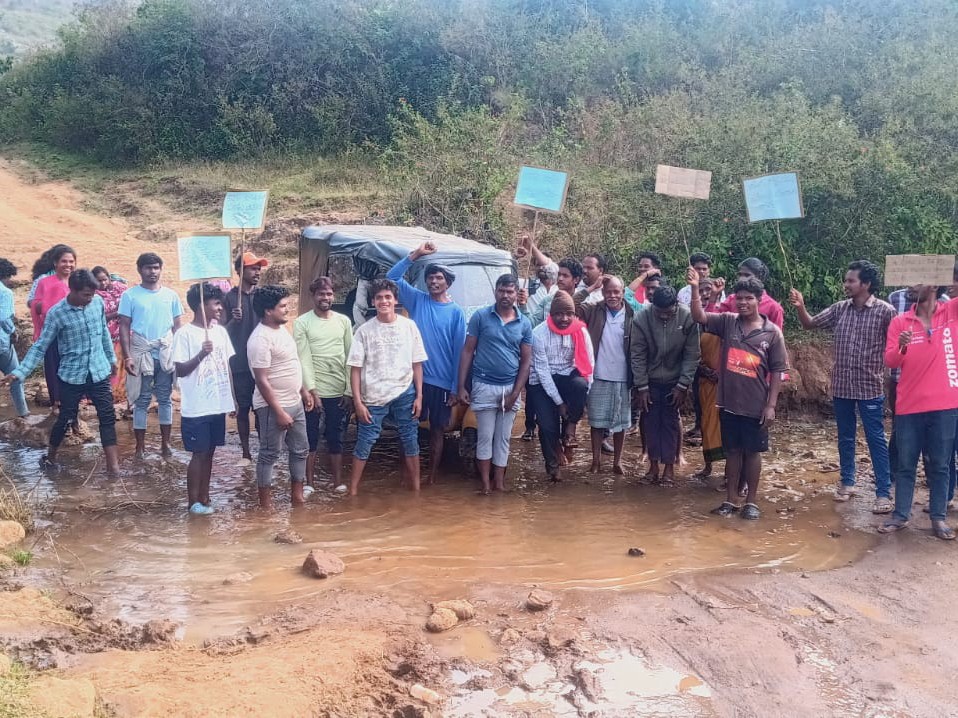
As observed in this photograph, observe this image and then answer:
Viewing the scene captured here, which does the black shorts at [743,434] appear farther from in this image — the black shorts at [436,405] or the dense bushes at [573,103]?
the dense bushes at [573,103]

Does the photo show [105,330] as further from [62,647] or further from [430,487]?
[62,647]

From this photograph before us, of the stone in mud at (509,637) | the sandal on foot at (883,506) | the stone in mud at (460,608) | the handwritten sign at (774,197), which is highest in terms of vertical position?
the handwritten sign at (774,197)

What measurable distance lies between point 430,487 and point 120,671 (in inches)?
136

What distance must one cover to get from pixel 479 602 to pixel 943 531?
333cm

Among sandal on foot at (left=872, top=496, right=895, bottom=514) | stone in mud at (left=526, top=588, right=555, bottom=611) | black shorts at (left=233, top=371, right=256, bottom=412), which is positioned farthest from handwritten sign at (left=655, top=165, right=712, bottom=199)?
stone in mud at (left=526, top=588, right=555, bottom=611)

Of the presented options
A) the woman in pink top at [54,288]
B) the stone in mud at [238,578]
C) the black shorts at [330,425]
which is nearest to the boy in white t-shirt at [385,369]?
the black shorts at [330,425]

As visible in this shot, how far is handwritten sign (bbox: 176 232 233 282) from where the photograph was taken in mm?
6301

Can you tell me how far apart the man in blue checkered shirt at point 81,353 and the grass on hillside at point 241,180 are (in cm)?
851

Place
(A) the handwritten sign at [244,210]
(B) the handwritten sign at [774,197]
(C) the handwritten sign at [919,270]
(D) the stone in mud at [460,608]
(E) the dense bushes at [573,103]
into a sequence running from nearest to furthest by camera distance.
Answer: (D) the stone in mud at [460,608]
(C) the handwritten sign at [919,270]
(B) the handwritten sign at [774,197]
(A) the handwritten sign at [244,210]
(E) the dense bushes at [573,103]

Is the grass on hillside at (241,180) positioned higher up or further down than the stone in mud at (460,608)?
higher up

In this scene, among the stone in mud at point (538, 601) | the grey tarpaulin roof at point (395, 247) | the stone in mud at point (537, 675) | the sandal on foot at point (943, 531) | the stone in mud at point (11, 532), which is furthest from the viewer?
the grey tarpaulin roof at point (395, 247)

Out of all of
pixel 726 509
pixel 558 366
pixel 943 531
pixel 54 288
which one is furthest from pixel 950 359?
pixel 54 288

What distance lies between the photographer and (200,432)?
595 cm

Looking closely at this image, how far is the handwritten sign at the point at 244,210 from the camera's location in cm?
724
